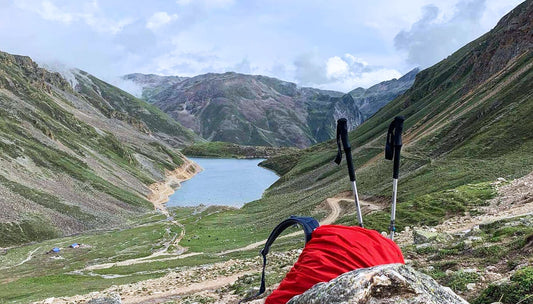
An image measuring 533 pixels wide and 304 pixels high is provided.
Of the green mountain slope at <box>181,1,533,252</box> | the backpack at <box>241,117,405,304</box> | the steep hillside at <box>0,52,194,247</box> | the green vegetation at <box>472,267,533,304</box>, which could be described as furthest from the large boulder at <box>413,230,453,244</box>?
the steep hillside at <box>0,52,194,247</box>

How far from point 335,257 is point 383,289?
1254 mm

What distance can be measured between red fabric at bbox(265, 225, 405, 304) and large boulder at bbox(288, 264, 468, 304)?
678 millimetres

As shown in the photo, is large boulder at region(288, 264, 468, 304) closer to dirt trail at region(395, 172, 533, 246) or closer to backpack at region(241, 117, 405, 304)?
backpack at region(241, 117, 405, 304)

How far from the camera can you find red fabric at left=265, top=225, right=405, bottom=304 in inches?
236

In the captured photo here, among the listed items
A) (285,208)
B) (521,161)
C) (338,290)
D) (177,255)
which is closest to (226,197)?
(285,208)

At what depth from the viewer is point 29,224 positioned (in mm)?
71875

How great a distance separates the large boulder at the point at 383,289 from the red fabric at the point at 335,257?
0.68m

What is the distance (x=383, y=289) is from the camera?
4.98 meters

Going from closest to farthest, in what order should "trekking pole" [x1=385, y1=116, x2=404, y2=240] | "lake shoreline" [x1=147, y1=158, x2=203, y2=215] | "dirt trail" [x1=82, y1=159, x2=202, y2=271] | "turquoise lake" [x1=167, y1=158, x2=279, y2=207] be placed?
"trekking pole" [x1=385, y1=116, x2=404, y2=240], "dirt trail" [x1=82, y1=159, x2=202, y2=271], "turquoise lake" [x1=167, y1=158, x2=279, y2=207], "lake shoreline" [x1=147, y1=158, x2=203, y2=215]

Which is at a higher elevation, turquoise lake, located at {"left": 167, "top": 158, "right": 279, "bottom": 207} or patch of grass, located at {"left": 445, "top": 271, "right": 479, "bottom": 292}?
patch of grass, located at {"left": 445, "top": 271, "right": 479, "bottom": 292}

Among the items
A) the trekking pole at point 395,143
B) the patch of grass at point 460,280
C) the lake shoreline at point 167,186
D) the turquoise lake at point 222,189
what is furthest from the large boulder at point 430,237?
the lake shoreline at point 167,186

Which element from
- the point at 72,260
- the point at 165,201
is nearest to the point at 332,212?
the point at 72,260

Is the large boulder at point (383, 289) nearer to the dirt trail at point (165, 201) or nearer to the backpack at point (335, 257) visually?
the backpack at point (335, 257)

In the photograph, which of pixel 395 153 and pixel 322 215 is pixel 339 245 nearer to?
pixel 395 153
